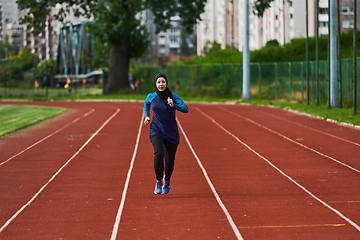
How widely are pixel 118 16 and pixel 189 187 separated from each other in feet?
113

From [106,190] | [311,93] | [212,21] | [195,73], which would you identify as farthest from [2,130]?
[212,21]

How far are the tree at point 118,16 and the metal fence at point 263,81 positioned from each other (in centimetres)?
330

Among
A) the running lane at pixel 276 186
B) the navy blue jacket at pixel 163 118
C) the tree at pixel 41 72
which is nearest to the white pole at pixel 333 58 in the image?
the running lane at pixel 276 186

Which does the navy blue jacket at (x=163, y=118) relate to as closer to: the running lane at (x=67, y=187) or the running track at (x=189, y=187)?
the running track at (x=189, y=187)

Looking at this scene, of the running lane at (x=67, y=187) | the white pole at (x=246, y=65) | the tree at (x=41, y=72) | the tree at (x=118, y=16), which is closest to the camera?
the running lane at (x=67, y=187)

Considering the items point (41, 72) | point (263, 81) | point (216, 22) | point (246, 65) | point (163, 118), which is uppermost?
point (216, 22)

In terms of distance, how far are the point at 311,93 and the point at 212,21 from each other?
326ft

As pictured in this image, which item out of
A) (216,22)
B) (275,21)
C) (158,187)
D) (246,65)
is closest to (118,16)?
(246,65)

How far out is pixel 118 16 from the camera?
42.5m

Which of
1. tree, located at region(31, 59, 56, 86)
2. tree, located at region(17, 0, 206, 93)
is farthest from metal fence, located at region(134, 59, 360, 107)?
tree, located at region(31, 59, 56, 86)

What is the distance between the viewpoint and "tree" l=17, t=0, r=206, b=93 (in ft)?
133

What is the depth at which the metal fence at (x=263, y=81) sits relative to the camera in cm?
2833

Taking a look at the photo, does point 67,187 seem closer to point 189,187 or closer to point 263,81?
point 189,187

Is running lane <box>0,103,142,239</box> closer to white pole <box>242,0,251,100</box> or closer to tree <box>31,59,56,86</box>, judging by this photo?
white pole <box>242,0,251,100</box>
